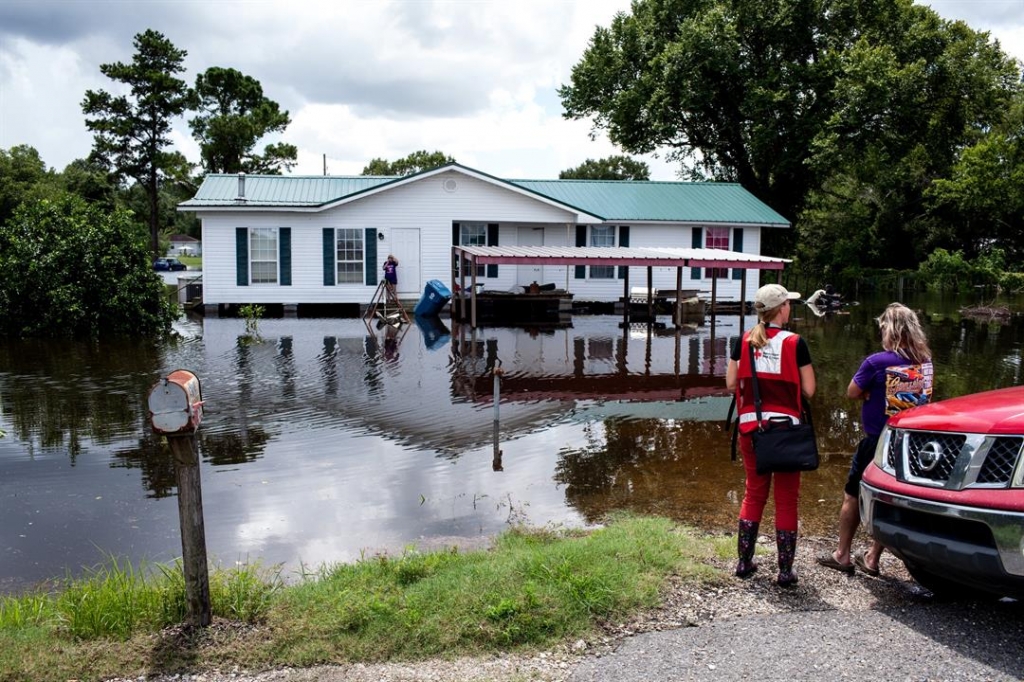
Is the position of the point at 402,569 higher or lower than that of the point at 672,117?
lower

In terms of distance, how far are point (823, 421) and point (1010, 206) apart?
119ft

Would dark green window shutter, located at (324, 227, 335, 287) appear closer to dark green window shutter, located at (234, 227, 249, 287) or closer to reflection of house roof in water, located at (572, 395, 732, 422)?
dark green window shutter, located at (234, 227, 249, 287)

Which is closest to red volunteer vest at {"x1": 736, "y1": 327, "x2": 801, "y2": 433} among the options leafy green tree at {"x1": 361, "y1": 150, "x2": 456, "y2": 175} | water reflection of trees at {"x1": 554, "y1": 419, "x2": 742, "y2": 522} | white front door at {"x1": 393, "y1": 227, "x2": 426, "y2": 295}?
water reflection of trees at {"x1": 554, "y1": 419, "x2": 742, "y2": 522}

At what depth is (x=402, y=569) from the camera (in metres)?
5.57

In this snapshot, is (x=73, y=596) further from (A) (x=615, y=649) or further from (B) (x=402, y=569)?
(A) (x=615, y=649)

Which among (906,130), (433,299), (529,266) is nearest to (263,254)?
(433,299)

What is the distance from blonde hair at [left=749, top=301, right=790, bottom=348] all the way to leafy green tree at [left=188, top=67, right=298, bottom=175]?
5094 cm

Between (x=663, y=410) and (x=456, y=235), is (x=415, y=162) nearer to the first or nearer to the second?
(x=456, y=235)

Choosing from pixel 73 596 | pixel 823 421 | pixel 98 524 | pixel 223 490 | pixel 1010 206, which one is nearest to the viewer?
pixel 73 596

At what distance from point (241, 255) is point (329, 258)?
2703 mm

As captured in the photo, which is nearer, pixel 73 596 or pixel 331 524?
pixel 73 596

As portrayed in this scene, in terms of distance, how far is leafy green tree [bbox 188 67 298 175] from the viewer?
170 feet

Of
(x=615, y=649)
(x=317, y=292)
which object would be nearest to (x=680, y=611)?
(x=615, y=649)

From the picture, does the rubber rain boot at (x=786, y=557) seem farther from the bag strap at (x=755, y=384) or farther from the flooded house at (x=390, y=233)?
the flooded house at (x=390, y=233)
